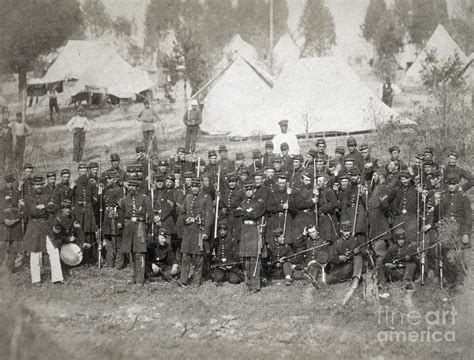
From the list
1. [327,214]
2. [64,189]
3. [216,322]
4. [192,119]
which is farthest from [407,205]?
[192,119]

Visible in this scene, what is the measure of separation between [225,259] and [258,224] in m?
0.88

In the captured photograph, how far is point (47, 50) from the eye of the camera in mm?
19922

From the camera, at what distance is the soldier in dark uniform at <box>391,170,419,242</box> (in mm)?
7992

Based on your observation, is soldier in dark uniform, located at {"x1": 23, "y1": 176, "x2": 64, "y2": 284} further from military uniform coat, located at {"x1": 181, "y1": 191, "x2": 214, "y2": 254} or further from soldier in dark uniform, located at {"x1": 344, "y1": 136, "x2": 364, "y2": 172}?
soldier in dark uniform, located at {"x1": 344, "y1": 136, "x2": 364, "y2": 172}

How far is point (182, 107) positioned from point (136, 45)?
587 cm

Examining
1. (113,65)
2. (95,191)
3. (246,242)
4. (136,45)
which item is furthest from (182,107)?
(246,242)

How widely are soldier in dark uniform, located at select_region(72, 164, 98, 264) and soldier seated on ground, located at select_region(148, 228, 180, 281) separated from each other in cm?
135

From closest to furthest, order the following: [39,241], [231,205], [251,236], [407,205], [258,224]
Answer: [251,236] < [258,224] < [407,205] < [39,241] < [231,205]

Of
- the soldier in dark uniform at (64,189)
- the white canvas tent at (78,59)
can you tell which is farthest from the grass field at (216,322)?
the white canvas tent at (78,59)

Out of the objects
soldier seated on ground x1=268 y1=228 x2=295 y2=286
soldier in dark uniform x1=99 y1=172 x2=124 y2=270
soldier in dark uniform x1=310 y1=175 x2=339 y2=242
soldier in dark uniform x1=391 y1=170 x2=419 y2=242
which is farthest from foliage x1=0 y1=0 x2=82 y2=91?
soldier in dark uniform x1=391 y1=170 x2=419 y2=242

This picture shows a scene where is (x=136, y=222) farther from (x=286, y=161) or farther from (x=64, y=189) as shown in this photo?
(x=286, y=161)

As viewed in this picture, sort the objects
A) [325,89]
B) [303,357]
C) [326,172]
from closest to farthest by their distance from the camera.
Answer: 1. [303,357]
2. [326,172]
3. [325,89]

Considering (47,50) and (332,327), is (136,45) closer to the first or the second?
(47,50)

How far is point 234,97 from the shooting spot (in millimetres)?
18688
